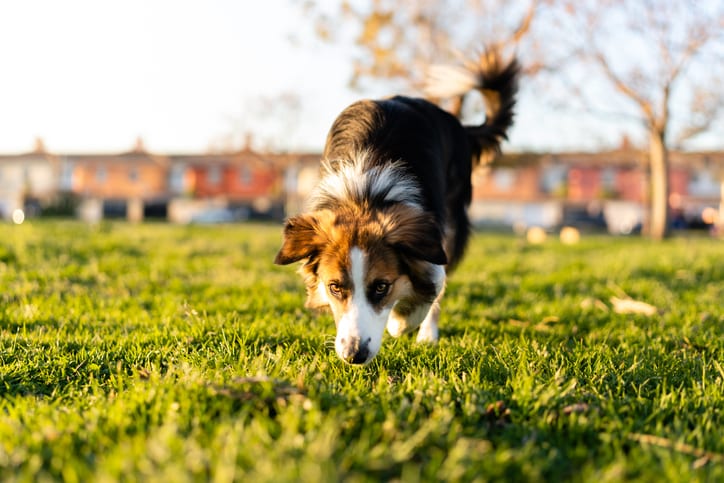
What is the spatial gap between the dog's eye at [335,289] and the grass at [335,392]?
1.07ft

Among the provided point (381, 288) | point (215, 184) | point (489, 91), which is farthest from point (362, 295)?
point (215, 184)

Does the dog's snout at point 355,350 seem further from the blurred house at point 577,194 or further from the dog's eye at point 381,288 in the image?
the blurred house at point 577,194

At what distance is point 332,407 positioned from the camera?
244 cm

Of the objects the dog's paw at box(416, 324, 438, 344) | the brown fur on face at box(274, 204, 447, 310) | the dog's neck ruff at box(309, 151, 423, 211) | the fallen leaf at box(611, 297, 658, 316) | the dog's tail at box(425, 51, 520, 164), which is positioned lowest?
the dog's paw at box(416, 324, 438, 344)

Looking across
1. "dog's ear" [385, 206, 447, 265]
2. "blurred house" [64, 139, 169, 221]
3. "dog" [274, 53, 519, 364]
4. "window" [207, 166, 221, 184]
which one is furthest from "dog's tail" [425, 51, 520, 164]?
"blurred house" [64, 139, 169, 221]

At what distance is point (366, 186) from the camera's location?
4125 millimetres

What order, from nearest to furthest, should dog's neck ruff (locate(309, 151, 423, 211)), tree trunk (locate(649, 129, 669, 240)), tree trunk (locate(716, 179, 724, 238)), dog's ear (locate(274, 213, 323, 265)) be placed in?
dog's ear (locate(274, 213, 323, 265)) < dog's neck ruff (locate(309, 151, 423, 211)) < tree trunk (locate(649, 129, 669, 240)) < tree trunk (locate(716, 179, 724, 238))

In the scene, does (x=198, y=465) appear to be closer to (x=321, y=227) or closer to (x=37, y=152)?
(x=321, y=227)

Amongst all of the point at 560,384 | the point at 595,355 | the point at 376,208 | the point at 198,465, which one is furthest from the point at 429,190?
the point at 198,465

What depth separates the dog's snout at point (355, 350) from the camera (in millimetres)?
3250

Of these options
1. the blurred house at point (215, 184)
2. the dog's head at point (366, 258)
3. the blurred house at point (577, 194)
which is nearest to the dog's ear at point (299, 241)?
the dog's head at point (366, 258)

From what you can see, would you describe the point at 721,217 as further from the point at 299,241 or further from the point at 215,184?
the point at 299,241

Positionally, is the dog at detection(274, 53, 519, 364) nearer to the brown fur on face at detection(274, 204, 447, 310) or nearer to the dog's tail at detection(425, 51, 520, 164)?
the brown fur on face at detection(274, 204, 447, 310)

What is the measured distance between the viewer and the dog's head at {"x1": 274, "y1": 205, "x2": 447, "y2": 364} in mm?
3580
